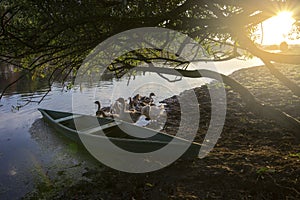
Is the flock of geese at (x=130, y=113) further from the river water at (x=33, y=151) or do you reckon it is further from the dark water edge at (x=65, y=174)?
the dark water edge at (x=65, y=174)

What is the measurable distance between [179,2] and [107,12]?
1.40 meters

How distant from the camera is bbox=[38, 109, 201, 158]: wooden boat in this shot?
7.93 metres

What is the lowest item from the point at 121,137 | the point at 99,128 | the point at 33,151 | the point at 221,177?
the point at 33,151

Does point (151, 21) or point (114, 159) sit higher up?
point (151, 21)

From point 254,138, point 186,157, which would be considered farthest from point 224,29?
point 254,138

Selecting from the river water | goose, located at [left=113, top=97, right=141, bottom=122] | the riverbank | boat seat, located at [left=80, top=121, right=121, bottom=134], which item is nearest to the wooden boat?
boat seat, located at [left=80, top=121, right=121, bottom=134]

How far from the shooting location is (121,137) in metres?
10.2

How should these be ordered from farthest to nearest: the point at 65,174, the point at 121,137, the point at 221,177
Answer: the point at 121,137, the point at 65,174, the point at 221,177

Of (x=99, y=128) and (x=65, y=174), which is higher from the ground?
(x=99, y=128)

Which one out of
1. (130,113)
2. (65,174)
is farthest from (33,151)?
(130,113)

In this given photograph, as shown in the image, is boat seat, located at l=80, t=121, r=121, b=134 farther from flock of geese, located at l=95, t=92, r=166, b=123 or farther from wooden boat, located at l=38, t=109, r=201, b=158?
flock of geese, located at l=95, t=92, r=166, b=123

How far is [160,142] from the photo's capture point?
26.3 ft

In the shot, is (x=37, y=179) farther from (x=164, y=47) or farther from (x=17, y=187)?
(x=164, y=47)

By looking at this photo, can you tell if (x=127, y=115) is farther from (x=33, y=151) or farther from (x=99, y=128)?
(x=33, y=151)
